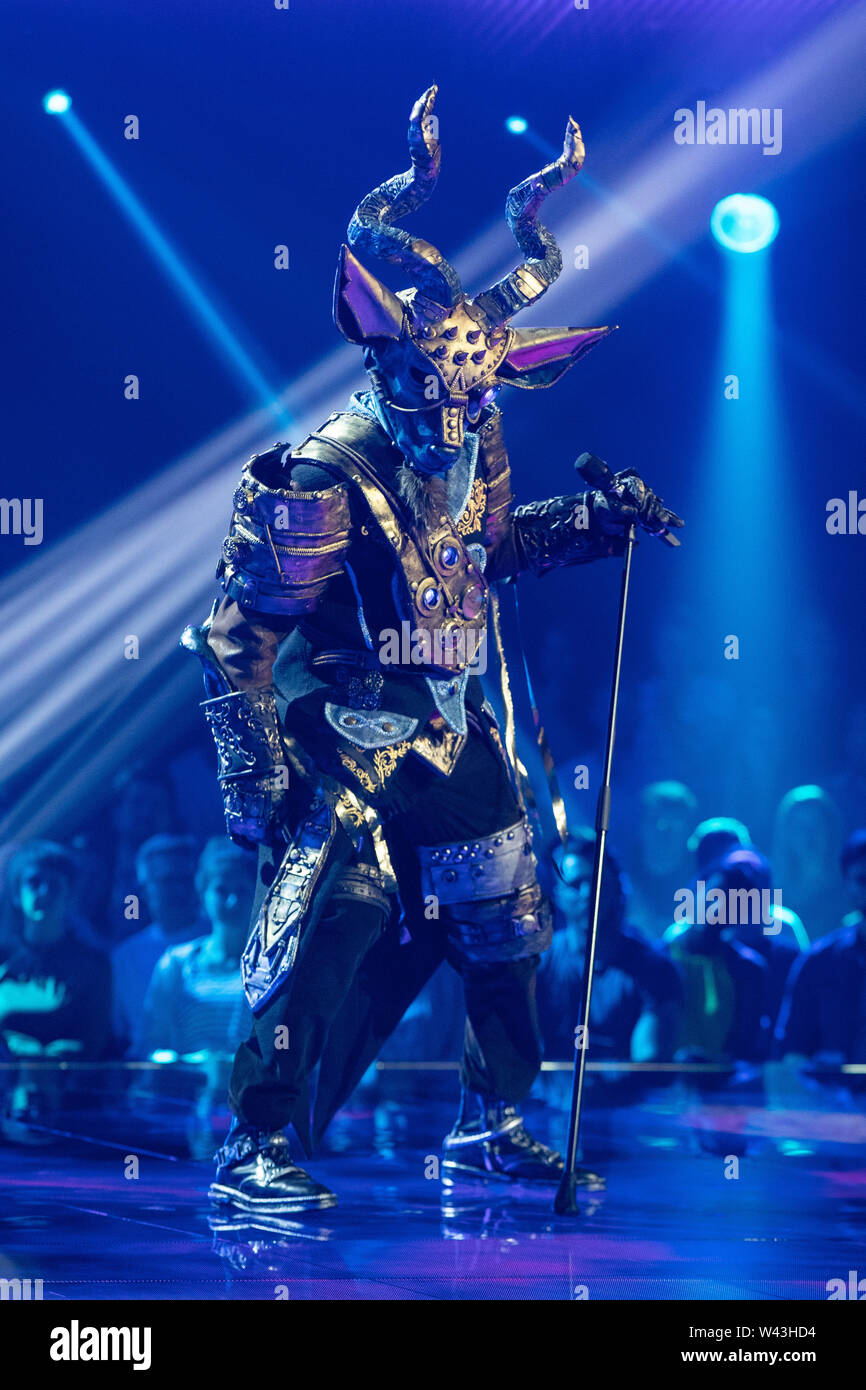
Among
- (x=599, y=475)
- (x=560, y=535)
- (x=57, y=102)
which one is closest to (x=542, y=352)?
(x=599, y=475)

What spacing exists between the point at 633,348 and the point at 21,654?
3323 millimetres

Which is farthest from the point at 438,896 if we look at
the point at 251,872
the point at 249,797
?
the point at 251,872

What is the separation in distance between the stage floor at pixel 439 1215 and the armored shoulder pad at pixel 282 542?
1.30 meters

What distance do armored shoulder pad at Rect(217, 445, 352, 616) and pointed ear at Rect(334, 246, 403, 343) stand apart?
312 millimetres

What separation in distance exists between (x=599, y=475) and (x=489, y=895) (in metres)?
0.98

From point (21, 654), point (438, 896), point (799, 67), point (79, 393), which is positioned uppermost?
point (799, 67)

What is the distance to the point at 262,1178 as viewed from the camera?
10.9ft

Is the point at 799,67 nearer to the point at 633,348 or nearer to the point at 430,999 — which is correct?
the point at 633,348

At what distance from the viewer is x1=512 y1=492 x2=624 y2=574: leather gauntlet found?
3.78 metres

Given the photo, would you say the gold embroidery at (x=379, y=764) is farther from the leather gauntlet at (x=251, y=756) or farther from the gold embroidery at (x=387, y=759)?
the leather gauntlet at (x=251, y=756)

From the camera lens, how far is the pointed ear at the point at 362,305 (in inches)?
132

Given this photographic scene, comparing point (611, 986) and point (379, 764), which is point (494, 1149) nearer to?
point (379, 764)

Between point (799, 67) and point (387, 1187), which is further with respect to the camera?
point (799, 67)
